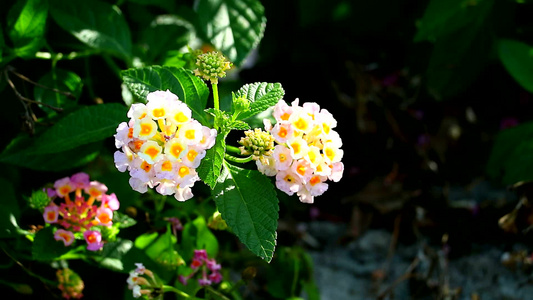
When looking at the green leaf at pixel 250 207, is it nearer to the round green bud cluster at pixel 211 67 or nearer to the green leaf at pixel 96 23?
the round green bud cluster at pixel 211 67

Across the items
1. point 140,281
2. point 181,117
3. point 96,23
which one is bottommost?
point 140,281

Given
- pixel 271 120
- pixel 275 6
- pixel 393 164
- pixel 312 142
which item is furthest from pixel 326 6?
pixel 312 142

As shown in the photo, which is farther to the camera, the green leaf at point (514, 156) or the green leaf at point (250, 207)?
the green leaf at point (514, 156)

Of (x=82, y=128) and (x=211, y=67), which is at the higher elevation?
(x=211, y=67)

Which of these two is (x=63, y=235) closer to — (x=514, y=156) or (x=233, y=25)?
(x=233, y=25)

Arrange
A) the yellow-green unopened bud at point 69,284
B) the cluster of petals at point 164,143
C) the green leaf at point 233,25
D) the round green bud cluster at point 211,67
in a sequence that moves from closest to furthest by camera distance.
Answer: the cluster of petals at point 164,143 → the round green bud cluster at point 211,67 → the yellow-green unopened bud at point 69,284 → the green leaf at point 233,25

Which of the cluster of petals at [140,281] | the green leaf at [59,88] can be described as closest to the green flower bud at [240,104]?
the cluster of petals at [140,281]

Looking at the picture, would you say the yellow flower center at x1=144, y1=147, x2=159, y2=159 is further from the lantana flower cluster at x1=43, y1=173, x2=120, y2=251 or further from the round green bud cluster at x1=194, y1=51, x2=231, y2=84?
the lantana flower cluster at x1=43, y1=173, x2=120, y2=251

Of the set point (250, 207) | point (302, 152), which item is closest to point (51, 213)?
point (250, 207)
